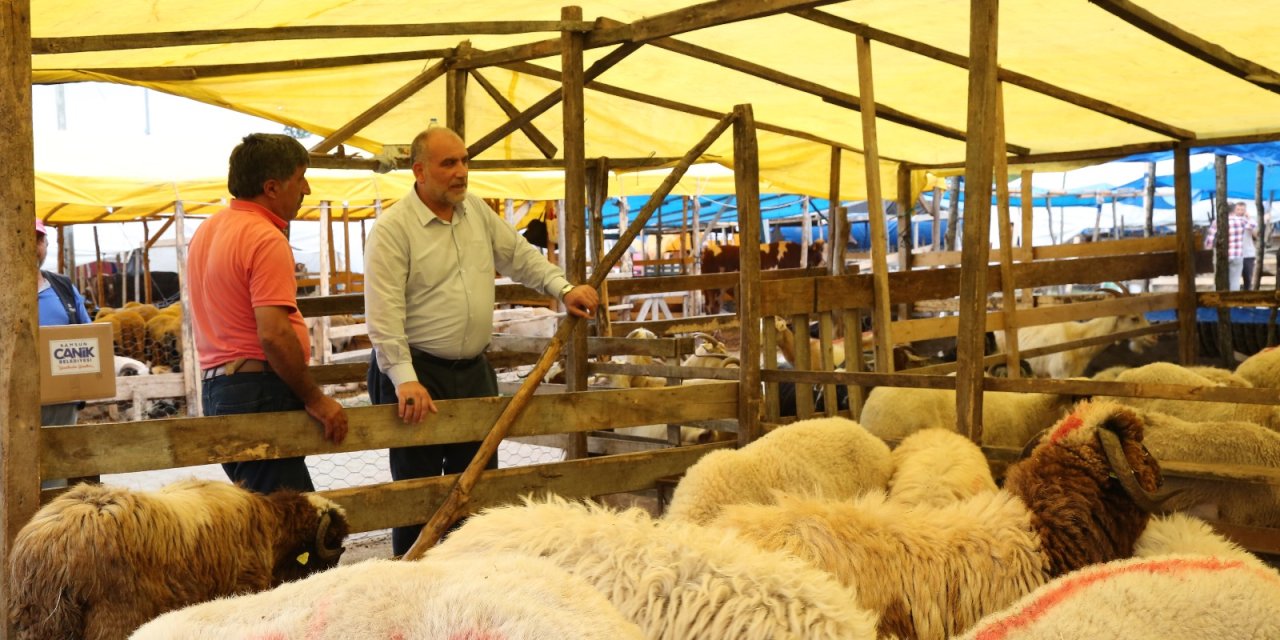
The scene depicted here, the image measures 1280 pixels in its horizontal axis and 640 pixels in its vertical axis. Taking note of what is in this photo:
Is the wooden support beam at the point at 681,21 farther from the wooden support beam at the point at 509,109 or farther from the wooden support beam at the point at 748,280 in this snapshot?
the wooden support beam at the point at 509,109

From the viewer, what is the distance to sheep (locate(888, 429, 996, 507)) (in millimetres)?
3939

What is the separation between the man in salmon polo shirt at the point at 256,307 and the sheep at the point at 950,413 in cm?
381

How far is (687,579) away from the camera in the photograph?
2211 mm

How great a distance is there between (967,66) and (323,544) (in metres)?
5.05

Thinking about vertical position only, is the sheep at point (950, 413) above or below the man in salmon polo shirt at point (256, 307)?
below

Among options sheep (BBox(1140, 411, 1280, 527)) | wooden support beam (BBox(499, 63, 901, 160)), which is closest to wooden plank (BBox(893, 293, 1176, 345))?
sheep (BBox(1140, 411, 1280, 527))

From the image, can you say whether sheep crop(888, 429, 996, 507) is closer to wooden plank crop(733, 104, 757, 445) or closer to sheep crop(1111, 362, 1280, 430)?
wooden plank crop(733, 104, 757, 445)

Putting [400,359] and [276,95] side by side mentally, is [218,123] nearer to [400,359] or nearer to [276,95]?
[276,95]

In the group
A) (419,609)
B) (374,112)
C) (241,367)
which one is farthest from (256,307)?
(374,112)

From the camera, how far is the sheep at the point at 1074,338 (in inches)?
422

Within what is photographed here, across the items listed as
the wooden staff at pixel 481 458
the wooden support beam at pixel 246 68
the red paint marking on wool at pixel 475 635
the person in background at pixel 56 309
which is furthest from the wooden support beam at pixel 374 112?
the red paint marking on wool at pixel 475 635

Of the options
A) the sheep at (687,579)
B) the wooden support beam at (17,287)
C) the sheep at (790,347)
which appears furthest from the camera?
the sheep at (790,347)

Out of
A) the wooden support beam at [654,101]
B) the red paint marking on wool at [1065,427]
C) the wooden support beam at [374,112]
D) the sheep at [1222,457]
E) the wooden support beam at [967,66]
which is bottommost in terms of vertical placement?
the sheep at [1222,457]

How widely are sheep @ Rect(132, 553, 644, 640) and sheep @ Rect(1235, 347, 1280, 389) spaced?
6.46 meters
